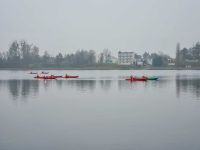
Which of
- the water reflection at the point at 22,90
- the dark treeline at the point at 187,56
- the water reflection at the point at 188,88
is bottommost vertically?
the water reflection at the point at 22,90

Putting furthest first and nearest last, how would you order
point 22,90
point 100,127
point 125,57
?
point 125,57 < point 22,90 < point 100,127

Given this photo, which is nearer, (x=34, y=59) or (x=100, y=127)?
(x=100, y=127)

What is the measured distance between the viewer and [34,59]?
13912 cm

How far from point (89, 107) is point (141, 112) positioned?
161 inches

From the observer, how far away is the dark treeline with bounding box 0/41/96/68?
444 ft

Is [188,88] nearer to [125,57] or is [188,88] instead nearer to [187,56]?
[187,56]

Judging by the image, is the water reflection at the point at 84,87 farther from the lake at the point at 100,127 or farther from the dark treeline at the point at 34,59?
the dark treeline at the point at 34,59

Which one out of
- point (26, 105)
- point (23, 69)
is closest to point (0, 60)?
point (23, 69)

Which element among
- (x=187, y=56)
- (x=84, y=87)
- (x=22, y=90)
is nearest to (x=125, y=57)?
(x=187, y=56)

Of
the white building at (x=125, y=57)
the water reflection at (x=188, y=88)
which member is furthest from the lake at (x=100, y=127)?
the white building at (x=125, y=57)

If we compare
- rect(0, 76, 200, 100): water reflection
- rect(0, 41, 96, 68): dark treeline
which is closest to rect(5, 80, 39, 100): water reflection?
rect(0, 76, 200, 100): water reflection

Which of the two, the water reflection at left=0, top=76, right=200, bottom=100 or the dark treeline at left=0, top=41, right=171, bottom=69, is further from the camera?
the dark treeline at left=0, top=41, right=171, bottom=69

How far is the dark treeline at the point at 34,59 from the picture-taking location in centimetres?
13538

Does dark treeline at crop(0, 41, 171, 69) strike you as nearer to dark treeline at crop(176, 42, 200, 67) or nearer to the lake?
dark treeline at crop(176, 42, 200, 67)
